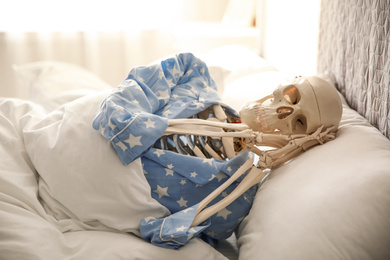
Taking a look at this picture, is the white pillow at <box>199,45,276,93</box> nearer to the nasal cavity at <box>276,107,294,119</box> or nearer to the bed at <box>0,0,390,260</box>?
the bed at <box>0,0,390,260</box>

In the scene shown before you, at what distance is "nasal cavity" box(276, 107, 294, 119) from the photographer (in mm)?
1004

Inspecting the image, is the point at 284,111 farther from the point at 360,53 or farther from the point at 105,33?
the point at 105,33

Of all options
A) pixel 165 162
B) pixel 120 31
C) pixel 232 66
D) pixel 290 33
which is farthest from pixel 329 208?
pixel 120 31

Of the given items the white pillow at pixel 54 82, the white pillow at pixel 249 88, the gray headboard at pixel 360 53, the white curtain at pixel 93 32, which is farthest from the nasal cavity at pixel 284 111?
the white curtain at pixel 93 32

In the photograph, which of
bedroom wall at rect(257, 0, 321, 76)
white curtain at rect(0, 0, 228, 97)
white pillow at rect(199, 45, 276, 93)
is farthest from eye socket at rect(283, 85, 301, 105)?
white curtain at rect(0, 0, 228, 97)

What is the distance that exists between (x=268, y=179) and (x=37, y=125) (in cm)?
59

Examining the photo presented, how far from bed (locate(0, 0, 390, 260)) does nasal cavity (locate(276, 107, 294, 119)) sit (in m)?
0.10

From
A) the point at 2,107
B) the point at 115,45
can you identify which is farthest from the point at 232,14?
the point at 2,107

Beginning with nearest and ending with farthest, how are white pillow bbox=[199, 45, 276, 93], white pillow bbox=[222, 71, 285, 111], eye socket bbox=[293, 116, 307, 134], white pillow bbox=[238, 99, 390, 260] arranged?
white pillow bbox=[238, 99, 390, 260], eye socket bbox=[293, 116, 307, 134], white pillow bbox=[222, 71, 285, 111], white pillow bbox=[199, 45, 276, 93]

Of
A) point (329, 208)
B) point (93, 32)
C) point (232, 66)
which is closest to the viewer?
point (329, 208)

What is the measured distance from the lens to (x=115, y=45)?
2.55 metres

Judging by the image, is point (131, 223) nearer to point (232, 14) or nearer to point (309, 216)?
point (309, 216)

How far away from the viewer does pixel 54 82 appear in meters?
1.82

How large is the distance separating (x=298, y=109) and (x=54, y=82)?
3.82 ft
